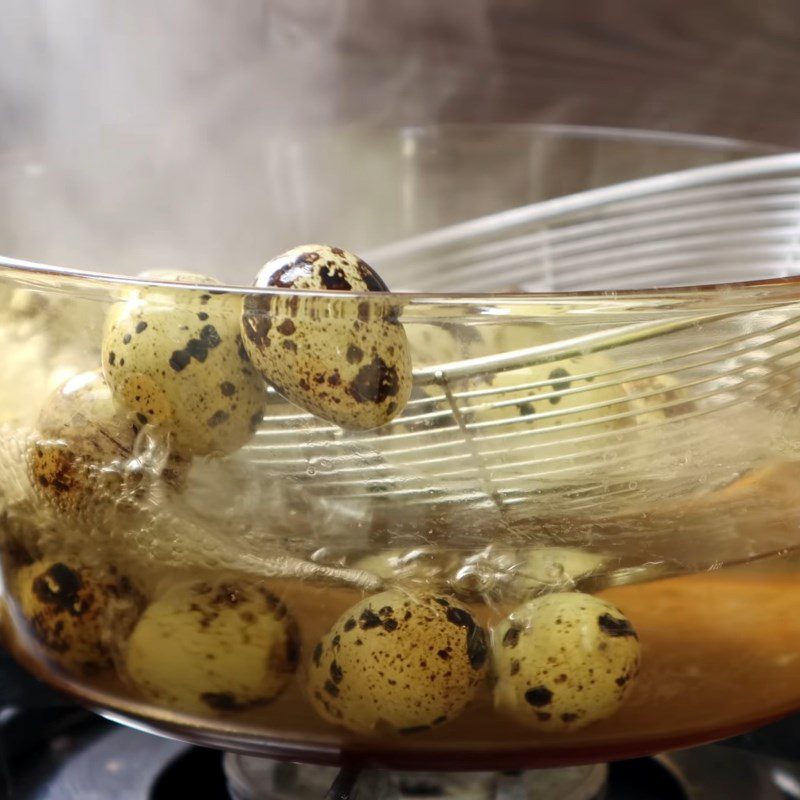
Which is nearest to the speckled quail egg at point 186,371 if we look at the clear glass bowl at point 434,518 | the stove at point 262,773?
the clear glass bowl at point 434,518

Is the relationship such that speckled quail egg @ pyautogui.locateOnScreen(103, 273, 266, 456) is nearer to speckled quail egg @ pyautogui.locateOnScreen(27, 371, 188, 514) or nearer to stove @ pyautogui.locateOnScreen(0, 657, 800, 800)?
speckled quail egg @ pyautogui.locateOnScreen(27, 371, 188, 514)

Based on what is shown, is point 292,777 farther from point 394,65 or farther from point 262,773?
point 394,65

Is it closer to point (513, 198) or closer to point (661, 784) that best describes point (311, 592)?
point (661, 784)

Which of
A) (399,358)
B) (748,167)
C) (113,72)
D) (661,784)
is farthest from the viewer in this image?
(113,72)

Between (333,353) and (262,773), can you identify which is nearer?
(333,353)

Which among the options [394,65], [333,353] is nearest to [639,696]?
[333,353]

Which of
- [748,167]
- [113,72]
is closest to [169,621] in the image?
[748,167]
